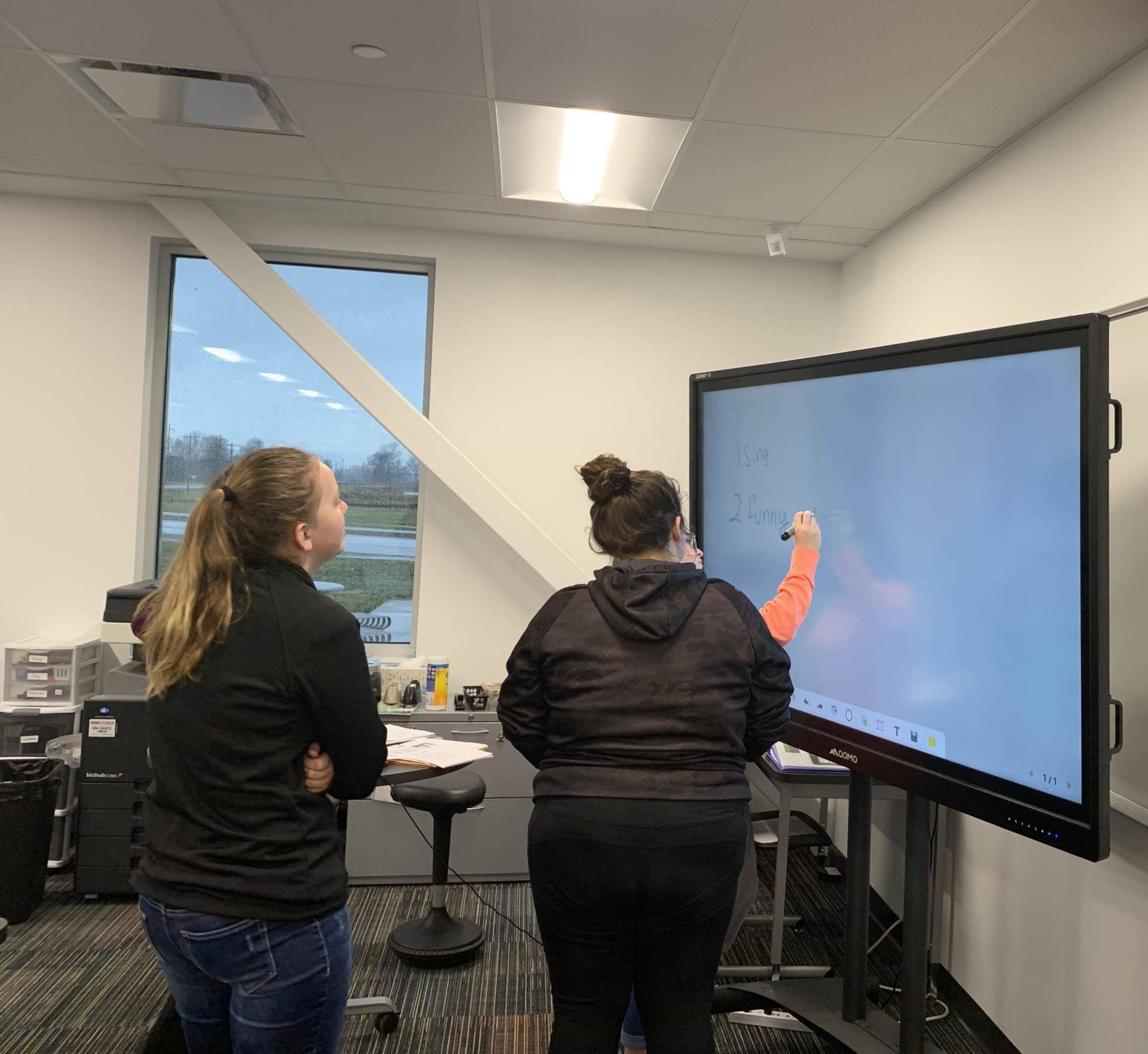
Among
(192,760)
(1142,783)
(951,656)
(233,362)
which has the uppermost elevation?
(233,362)

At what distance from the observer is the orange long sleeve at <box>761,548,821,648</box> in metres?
1.89

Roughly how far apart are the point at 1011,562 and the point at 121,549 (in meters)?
3.26

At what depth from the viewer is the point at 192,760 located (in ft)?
4.00

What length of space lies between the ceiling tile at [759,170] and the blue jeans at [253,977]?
225 cm

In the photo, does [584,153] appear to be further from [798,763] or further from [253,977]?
[253,977]

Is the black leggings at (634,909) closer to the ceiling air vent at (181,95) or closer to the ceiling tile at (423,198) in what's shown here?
the ceiling air vent at (181,95)

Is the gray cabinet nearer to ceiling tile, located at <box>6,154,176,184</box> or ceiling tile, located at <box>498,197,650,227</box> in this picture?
ceiling tile, located at <box>498,197,650,227</box>

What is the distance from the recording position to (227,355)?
3666 mm

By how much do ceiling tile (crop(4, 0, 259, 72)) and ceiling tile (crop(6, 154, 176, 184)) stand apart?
84cm

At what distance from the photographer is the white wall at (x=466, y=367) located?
135 inches

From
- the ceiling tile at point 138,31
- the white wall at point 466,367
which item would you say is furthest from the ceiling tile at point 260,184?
the ceiling tile at point 138,31

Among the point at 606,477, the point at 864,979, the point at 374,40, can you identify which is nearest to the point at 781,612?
the point at 606,477

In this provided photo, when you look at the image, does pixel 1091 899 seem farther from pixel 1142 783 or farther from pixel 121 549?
pixel 121 549

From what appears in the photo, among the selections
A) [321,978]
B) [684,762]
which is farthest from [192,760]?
[684,762]
